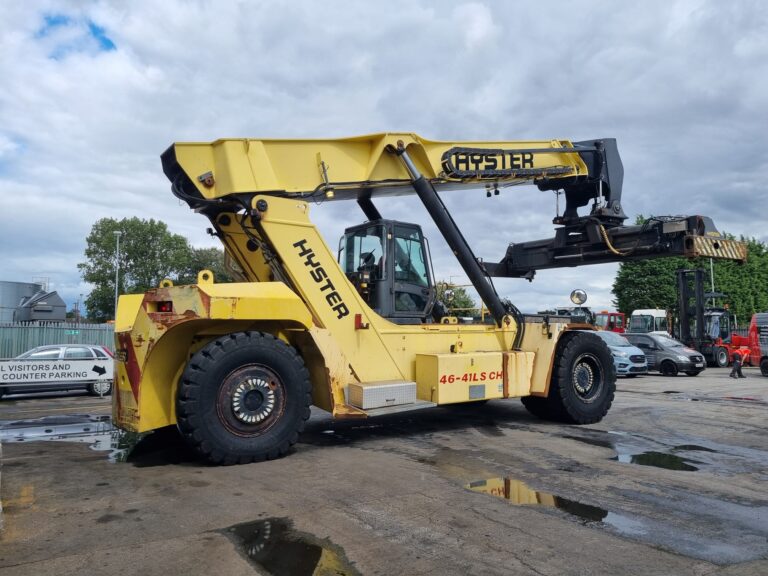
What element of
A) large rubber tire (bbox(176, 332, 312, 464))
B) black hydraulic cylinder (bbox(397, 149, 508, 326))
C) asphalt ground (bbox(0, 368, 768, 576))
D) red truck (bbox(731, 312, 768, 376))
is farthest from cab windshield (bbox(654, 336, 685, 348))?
large rubber tire (bbox(176, 332, 312, 464))

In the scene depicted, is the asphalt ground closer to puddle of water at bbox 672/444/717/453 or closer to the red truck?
puddle of water at bbox 672/444/717/453

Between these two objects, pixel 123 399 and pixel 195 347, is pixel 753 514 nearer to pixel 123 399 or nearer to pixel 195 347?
pixel 195 347

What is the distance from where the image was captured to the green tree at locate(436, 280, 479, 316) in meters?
9.81

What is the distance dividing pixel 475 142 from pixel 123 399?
244 inches

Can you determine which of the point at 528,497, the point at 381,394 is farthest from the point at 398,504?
the point at 381,394

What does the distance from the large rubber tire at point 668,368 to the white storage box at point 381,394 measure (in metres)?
18.6

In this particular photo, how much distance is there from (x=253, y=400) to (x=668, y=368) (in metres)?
20.9

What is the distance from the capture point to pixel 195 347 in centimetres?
715

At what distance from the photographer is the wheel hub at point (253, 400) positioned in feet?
22.1

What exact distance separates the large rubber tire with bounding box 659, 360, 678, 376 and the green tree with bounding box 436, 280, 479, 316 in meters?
16.2

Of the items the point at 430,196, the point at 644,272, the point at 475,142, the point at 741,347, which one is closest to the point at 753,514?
the point at 430,196

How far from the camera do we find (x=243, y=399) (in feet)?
22.2

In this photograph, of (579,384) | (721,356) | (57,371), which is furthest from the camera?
(721,356)

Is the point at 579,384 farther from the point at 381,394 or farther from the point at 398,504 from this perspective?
the point at 398,504
